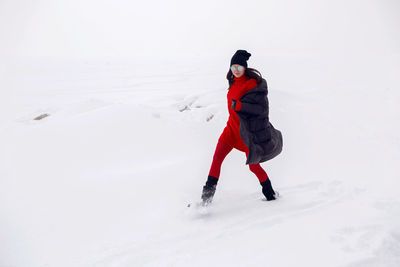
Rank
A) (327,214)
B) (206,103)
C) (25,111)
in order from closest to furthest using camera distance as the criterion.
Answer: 1. (327,214)
2. (206,103)
3. (25,111)

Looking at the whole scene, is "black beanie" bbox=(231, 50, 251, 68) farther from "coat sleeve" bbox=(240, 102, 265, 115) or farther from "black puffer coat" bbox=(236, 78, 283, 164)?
"coat sleeve" bbox=(240, 102, 265, 115)

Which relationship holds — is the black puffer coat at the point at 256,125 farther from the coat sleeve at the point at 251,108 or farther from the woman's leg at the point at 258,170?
the woman's leg at the point at 258,170

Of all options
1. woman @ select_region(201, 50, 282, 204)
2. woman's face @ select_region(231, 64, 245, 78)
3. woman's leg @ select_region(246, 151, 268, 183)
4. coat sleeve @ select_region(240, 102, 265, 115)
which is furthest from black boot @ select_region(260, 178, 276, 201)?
woman's face @ select_region(231, 64, 245, 78)

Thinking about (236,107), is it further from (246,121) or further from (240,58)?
(240,58)

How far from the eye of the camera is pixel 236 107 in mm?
2512

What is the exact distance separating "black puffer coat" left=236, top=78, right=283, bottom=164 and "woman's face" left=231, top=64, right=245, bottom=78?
0.19 m

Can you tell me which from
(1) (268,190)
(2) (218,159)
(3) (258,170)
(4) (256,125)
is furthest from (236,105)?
(1) (268,190)

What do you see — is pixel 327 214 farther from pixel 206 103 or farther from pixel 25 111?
pixel 25 111

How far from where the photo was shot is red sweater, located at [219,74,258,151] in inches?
101

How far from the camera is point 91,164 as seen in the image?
11.3ft

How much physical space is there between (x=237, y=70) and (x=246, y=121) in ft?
1.52

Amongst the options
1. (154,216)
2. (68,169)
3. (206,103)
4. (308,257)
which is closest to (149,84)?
(206,103)

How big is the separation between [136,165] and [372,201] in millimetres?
2580

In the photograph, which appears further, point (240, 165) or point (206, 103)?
point (206, 103)
